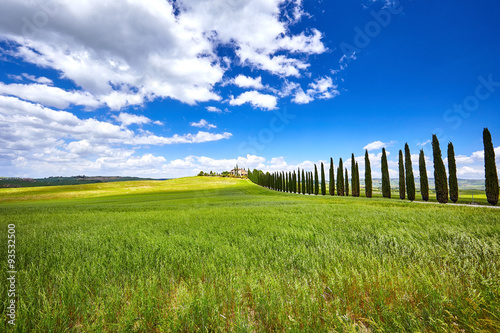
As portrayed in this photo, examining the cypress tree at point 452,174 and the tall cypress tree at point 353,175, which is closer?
the cypress tree at point 452,174

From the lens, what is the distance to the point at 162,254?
195 inches

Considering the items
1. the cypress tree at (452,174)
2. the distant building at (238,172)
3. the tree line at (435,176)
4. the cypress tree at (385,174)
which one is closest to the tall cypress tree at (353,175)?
the tree line at (435,176)

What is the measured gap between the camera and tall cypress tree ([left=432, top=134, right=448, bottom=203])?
3058 cm

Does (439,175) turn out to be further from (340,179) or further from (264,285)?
(264,285)

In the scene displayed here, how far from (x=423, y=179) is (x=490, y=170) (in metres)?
7.50

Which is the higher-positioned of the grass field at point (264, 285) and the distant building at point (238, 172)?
the distant building at point (238, 172)

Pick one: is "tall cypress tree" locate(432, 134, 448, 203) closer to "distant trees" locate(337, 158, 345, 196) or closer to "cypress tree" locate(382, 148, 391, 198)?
"cypress tree" locate(382, 148, 391, 198)

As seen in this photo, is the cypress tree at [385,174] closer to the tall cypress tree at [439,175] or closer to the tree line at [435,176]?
the tree line at [435,176]

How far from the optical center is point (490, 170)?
91.4ft

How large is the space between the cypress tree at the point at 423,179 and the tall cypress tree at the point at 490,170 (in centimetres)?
658

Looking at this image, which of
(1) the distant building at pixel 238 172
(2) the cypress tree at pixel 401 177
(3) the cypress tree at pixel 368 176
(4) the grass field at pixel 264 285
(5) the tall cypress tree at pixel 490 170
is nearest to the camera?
(4) the grass field at pixel 264 285

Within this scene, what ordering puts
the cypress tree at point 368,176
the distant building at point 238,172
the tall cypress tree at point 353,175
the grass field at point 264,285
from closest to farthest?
the grass field at point 264,285 → the cypress tree at point 368,176 → the tall cypress tree at point 353,175 → the distant building at point 238,172

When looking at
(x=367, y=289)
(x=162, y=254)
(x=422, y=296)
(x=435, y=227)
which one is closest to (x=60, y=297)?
(x=162, y=254)

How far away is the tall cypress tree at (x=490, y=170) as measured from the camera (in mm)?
27094
